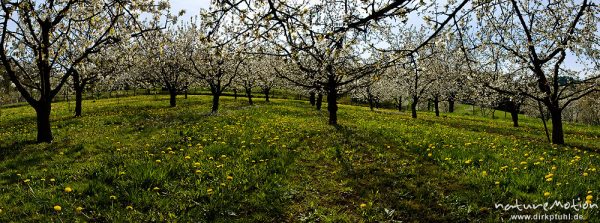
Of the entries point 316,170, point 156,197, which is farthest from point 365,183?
point 156,197

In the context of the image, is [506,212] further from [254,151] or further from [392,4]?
[254,151]

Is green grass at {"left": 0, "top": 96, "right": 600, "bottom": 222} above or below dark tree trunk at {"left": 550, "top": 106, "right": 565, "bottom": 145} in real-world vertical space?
below

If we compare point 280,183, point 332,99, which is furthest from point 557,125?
point 280,183

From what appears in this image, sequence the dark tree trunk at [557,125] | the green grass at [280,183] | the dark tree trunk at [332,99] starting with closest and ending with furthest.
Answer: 1. the green grass at [280,183]
2. the dark tree trunk at [557,125]
3. the dark tree trunk at [332,99]

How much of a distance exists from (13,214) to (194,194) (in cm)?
285

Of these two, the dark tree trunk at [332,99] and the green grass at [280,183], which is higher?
the dark tree trunk at [332,99]

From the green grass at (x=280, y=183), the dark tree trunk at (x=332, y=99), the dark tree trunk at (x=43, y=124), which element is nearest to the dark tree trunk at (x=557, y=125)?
the green grass at (x=280, y=183)

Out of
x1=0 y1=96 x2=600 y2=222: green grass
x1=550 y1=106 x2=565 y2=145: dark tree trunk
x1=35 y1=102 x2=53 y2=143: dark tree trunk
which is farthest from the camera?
x1=550 y1=106 x2=565 y2=145: dark tree trunk

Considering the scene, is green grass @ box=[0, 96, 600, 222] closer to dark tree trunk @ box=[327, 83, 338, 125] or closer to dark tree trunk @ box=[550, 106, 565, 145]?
dark tree trunk @ box=[550, 106, 565, 145]

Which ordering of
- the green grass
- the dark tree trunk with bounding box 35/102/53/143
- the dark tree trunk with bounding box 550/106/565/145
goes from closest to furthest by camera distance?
1. the green grass
2. the dark tree trunk with bounding box 35/102/53/143
3. the dark tree trunk with bounding box 550/106/565/145

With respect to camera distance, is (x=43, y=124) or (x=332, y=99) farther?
(x=332, y=99)

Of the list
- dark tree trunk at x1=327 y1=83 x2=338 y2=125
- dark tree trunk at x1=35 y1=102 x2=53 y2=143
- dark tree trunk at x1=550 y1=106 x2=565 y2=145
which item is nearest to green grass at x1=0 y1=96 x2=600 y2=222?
dark tree trunk at x1=35 y1=102 x2=53 y2=143

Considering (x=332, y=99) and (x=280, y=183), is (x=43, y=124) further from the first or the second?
(x=332, y=99)

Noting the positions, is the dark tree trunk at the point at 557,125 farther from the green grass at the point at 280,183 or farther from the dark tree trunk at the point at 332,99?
the dark tree trunk at the point at 332,99
